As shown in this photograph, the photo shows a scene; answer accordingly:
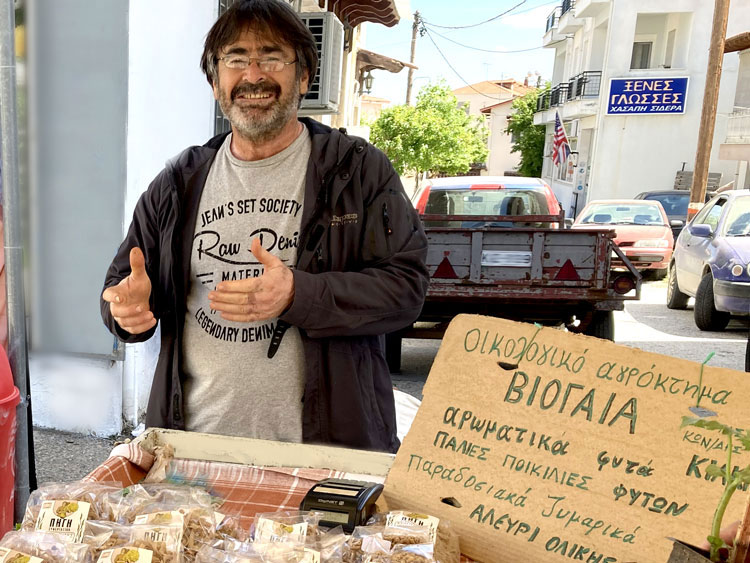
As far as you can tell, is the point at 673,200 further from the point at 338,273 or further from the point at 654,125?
the point at 338,273

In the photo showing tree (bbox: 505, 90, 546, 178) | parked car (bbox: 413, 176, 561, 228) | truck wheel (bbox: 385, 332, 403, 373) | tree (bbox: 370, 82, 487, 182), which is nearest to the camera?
truck wheel (bbox: 385, 332, 403, 373)

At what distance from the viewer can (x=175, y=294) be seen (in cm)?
197

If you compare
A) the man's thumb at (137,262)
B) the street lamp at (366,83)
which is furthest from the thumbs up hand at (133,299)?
the street lamp at (366,83)

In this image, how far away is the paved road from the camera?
4.04 metres

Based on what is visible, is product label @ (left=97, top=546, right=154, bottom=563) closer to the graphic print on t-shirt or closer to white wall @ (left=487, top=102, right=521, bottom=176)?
the graphic print on t-shirt

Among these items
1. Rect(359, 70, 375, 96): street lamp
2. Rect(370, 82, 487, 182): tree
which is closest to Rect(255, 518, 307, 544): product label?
Rect(359, 70, 375, 96): street lamp

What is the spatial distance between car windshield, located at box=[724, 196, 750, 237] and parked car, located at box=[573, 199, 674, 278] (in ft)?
12.0

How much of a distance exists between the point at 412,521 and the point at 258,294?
683 mm

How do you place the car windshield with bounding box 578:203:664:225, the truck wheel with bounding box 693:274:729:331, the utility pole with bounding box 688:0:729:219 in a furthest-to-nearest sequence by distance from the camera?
the utility pole with bounding box 688:0:729:219 < the car windshield with bounding box 578:203:664:225 < the truck wheel with bounding box 693:274:729:331

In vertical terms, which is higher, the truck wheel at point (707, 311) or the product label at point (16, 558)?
the product label at point (16, 558)

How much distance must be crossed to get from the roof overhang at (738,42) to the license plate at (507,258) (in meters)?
18.8

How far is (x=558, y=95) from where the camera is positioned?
34281mm

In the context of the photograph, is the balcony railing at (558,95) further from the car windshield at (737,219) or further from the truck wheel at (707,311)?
the truck wheel at (707,311)

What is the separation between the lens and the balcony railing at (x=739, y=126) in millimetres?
21562
